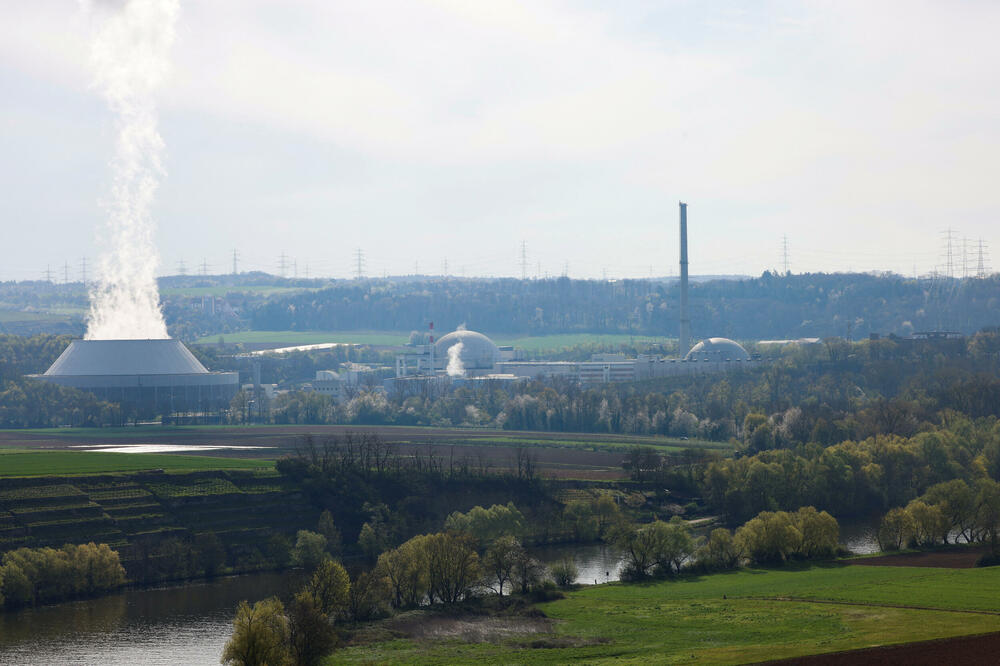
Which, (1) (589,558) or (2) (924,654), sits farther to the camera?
(1) (589,558)

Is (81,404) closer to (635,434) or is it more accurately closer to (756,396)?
(635,434)

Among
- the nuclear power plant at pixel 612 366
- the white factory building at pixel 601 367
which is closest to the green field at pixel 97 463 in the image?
the nuclear power plant at pixel 612 366

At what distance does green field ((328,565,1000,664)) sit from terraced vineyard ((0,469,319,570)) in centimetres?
2055

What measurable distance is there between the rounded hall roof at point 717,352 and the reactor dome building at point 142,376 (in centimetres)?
6734

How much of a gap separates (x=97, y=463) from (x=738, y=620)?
42497mm

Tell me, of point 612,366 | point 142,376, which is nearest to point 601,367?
point 612,366

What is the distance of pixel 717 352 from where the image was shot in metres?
183

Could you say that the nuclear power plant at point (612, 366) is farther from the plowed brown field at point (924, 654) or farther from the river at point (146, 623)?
the plowed brown field at point (924, 654)

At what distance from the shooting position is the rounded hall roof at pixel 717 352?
600ft

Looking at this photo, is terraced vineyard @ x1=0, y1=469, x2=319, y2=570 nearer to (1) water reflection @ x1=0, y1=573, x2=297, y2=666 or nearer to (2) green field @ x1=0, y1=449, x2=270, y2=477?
(2) green field @ x1=0, y1=449, x2=270, y2=477

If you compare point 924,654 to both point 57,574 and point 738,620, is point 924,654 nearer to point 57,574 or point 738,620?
point 738,620

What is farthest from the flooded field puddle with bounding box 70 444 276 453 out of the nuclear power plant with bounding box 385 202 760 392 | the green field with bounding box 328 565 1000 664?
the nuclear power plant with bounding box 385 202 760 392

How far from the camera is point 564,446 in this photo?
109m

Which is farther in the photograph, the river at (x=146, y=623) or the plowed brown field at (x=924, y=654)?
the river at (x=146, y=623)
